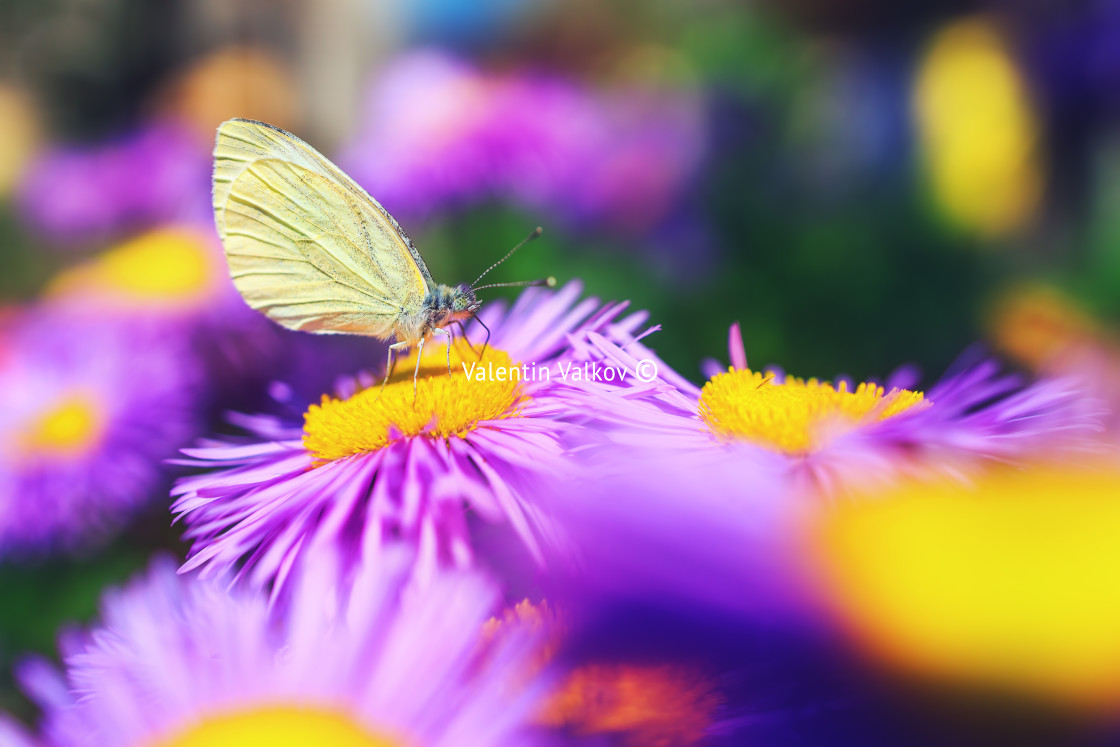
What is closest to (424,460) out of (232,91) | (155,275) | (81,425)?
(81,425)

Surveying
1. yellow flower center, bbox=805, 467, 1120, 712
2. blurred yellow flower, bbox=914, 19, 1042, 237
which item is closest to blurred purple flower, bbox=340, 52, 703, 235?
blurred yellow flower, bbox=914, 19, 1042, 237

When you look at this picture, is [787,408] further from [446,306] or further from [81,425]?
[81,425]

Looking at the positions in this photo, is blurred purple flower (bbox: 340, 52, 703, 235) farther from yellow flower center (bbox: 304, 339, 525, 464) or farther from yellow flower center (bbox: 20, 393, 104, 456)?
yellow flower center (bbox: 304, 339, 525, 464)

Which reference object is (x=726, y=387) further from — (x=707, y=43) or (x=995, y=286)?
(x=707, y=43)

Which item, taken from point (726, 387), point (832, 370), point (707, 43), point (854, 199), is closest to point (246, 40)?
point (707, 43)

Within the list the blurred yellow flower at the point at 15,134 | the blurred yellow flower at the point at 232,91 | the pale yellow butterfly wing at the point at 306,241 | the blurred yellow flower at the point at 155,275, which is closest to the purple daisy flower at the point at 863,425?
the pale yellow butterfly wing at the point at 306,241

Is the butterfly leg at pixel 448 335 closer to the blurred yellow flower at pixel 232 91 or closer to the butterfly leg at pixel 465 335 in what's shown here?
the butterfly leg at pixel 465 335
